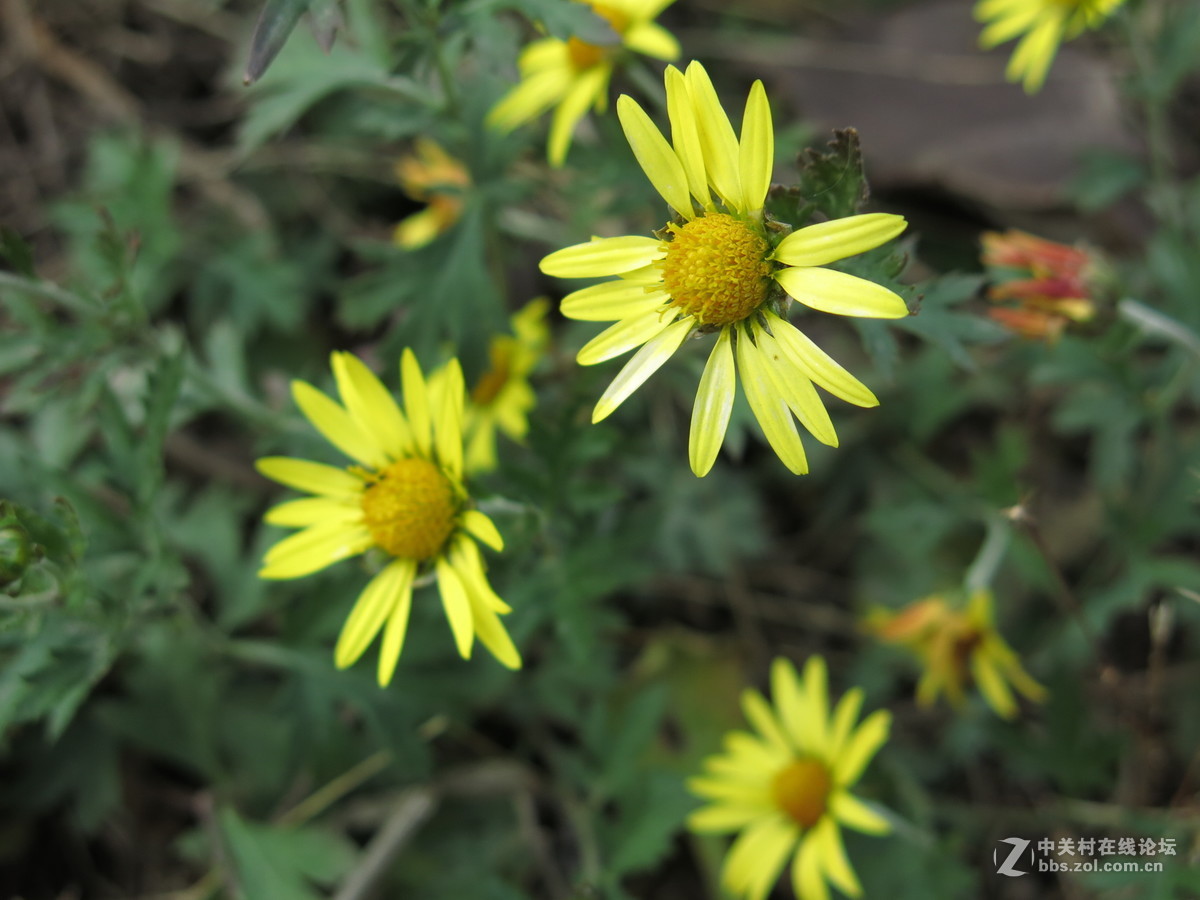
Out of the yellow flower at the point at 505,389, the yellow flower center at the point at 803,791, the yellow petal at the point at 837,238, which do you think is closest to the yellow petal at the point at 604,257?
the yellow petal at the point at 837,238

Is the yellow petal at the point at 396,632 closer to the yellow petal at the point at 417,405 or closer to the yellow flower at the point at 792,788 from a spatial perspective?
the yellow petal at the point at 417,405

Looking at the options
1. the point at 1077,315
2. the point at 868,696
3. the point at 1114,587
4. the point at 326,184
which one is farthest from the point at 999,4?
the point at 326,184

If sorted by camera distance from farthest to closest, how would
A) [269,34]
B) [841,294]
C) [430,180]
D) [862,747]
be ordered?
[430,180], [862,747], [269,34], [841,294]

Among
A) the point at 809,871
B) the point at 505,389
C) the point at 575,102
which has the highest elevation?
the point at 575,102

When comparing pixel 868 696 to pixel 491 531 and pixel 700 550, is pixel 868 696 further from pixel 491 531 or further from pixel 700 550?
pixel 491 531

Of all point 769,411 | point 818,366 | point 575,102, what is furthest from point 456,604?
Result: point 575,102

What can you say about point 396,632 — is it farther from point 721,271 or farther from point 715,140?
point 715,140

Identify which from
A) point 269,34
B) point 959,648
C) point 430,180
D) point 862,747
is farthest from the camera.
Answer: point 430,180
